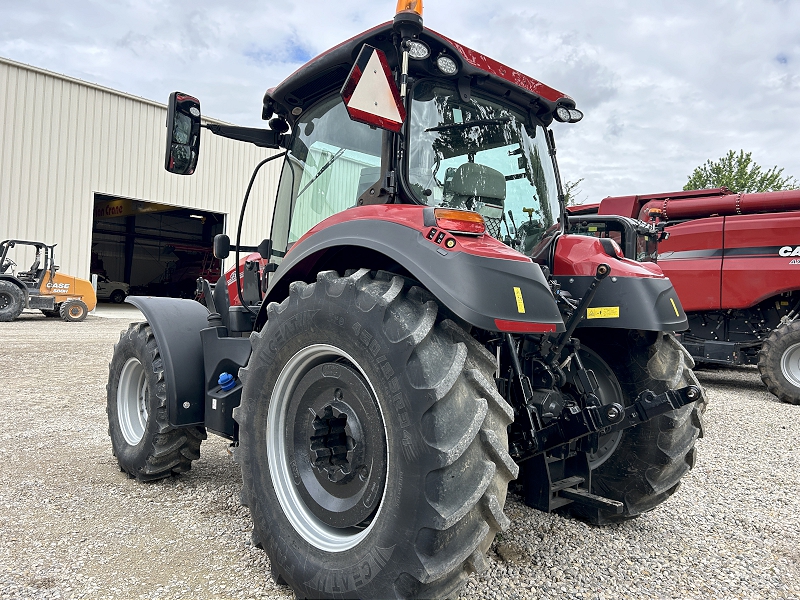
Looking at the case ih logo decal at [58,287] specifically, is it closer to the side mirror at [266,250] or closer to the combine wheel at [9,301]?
the combine wheel at [9,301]

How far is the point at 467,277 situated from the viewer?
6.01 feet

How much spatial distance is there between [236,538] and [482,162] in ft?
6.84

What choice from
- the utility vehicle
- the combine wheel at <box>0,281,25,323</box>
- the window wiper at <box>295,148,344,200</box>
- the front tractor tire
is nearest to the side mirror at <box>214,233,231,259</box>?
the window wiper at <box>295,148,344,200</box>

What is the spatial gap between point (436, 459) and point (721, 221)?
7.73 m

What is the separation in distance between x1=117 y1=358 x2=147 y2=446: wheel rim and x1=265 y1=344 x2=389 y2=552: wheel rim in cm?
173

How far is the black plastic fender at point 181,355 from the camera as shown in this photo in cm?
322

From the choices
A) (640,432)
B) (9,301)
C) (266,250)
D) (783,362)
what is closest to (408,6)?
(266,250)

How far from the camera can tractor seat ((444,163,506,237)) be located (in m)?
2.51

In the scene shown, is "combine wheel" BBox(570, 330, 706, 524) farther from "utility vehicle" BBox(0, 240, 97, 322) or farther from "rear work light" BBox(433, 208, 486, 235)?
"utility vehicle" BBox(0, 240, 97, 322)

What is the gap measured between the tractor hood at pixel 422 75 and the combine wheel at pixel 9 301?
14.5 m

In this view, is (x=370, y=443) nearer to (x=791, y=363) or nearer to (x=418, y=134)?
(x=418, y=134)

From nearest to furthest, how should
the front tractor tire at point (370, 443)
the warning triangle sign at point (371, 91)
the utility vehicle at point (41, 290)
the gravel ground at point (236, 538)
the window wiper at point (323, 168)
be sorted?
the front tractor tire at point (370, 443) → the warning triangle sign at point (371, 91) → the gravel ground at point (236, 538) → the window wiper at point (323, 168) → the utility vehicle at point (41, 290)

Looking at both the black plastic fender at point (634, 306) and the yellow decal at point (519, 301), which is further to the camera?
the black plastic fender at point (634, 306)

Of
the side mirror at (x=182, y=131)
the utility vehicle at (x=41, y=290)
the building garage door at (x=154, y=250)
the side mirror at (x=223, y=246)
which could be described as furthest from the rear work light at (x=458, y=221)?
the building garage door at (x=154, y=250)
